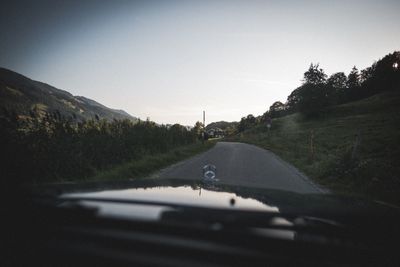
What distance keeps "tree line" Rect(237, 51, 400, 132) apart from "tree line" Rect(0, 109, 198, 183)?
75.4m

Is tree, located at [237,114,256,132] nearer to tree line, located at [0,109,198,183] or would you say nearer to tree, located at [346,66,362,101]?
tree, located at [346,66,362,101]

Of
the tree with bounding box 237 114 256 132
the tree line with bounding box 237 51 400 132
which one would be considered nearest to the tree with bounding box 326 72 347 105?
the tree line with bounding box 237 51 400 132

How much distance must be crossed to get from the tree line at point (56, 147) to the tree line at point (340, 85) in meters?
75.4

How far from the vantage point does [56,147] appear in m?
→ 9.48

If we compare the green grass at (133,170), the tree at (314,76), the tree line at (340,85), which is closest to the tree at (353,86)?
the tree line at (340,85)

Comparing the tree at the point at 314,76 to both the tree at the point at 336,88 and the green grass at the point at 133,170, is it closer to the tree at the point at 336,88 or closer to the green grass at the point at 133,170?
the tree at the point at 336,88

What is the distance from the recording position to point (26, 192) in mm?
2154

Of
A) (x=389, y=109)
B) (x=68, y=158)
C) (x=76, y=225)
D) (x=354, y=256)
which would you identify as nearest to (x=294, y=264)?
(x=354, y=256)

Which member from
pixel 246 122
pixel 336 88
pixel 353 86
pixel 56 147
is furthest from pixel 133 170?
pixel 246 122

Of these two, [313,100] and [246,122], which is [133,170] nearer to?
[313,100]

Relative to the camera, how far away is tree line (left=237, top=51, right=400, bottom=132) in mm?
81250

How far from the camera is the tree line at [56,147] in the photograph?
8008mm

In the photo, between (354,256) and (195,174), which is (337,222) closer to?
(354,256)

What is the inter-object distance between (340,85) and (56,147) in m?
136
